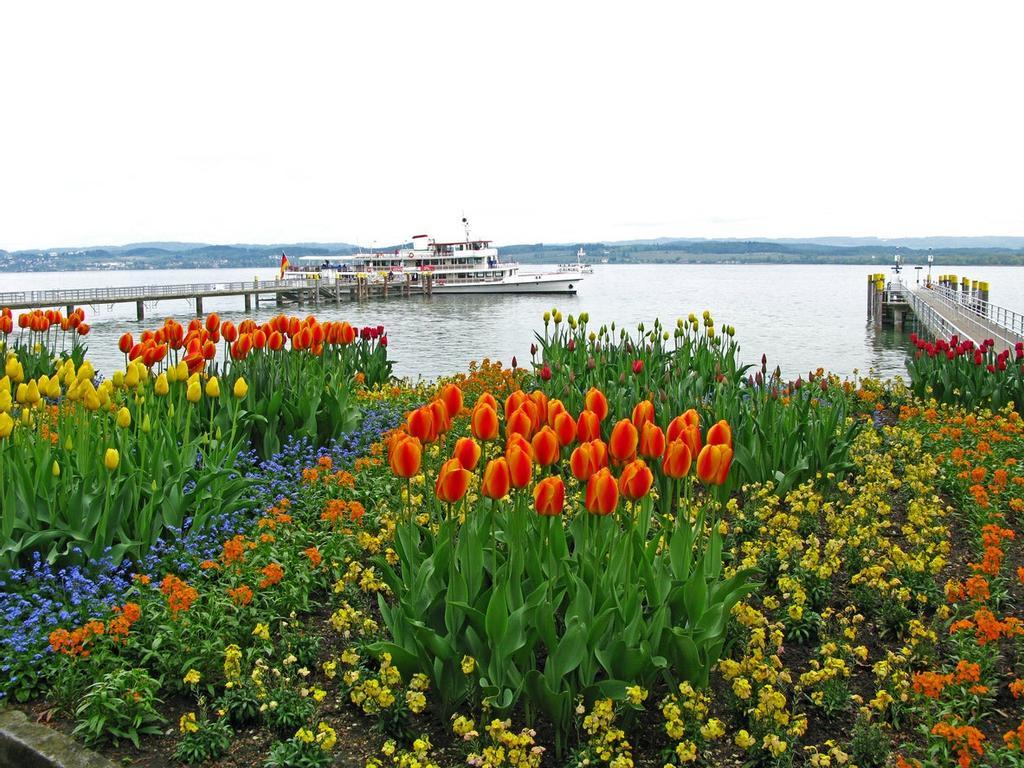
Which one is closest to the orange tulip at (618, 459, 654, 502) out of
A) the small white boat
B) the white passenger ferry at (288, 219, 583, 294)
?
the white passenger ferry at (288, 219, 583, 294)

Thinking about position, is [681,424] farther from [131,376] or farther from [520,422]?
[131,376]

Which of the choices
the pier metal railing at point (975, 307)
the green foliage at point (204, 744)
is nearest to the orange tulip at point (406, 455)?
the green foliage at point (204, 744)

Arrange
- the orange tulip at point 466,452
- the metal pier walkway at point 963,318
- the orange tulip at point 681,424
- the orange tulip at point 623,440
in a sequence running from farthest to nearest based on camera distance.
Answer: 1. the metal pier walkway at point 963,318
2. the orange tulip at point 681,424
3. the orange tulip at point 623,440
4. the orange tulip at point 466,452

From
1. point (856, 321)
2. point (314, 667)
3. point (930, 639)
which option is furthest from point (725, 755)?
point (856, 321)

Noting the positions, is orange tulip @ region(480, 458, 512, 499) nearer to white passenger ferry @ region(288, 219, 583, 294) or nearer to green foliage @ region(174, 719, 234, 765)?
green foliage @ region(174, 719, 234, 765)

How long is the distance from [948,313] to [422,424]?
32.1 meters

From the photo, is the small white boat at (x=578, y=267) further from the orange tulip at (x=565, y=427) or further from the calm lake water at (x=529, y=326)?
the orange tulip at (x=565, y=427)

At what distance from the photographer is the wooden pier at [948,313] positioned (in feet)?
73.8

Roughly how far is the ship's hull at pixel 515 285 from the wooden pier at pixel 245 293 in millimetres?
2293

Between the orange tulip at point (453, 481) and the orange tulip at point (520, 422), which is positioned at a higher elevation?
the orange tulip at point (520, 422)

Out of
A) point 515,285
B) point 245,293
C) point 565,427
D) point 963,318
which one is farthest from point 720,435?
point 515,285

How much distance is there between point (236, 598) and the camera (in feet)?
14.8

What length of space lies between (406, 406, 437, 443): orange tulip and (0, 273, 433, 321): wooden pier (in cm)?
4524

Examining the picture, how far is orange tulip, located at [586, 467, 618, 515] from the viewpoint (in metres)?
3.56
